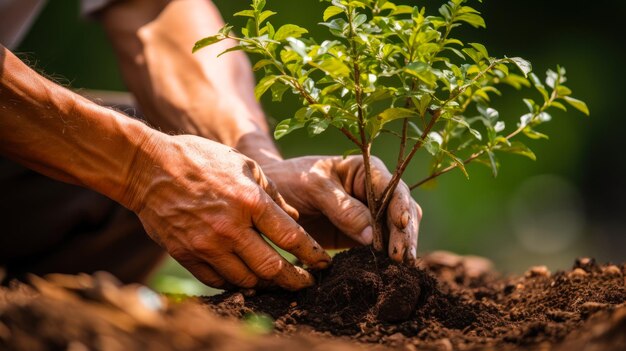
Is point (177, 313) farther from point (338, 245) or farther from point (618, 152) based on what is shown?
point (618, 152)

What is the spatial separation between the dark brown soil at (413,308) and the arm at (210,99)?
25cm

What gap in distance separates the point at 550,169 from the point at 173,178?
195 inches

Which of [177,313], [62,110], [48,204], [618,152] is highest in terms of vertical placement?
[618,152]

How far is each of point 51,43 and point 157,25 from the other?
12.2 ft

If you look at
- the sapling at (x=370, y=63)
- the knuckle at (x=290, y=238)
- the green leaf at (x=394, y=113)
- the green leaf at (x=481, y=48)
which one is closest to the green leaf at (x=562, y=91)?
the sapling at (x=370, y=63)

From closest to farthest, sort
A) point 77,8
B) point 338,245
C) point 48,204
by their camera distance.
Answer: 1. point 338,245
2. point 48,204
3. point 77,8

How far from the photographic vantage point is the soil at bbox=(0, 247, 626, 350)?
114 centimetres

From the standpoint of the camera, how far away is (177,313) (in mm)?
1206

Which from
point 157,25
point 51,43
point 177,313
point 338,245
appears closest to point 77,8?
point 51,43

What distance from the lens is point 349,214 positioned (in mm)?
2125

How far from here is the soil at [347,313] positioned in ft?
3.73

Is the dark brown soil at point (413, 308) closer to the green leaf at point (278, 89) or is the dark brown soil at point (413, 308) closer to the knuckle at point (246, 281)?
the knuckle at point (246, 281)

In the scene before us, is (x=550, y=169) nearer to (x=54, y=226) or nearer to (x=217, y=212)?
(x=54, y=226)

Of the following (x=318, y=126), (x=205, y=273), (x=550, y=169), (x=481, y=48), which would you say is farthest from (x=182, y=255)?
(x=550, y=169)
